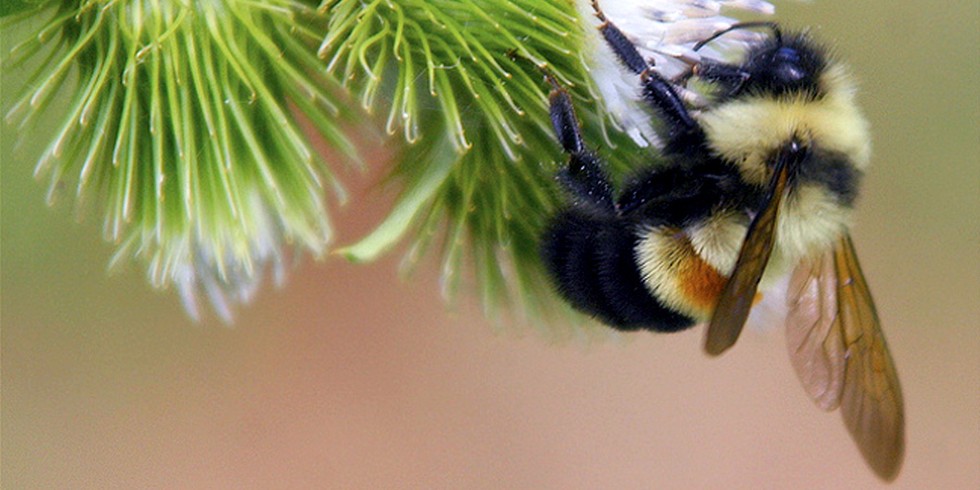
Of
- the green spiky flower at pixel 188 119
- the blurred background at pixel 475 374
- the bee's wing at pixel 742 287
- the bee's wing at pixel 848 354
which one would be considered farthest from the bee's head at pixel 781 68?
the blurred background at pixel 475 374

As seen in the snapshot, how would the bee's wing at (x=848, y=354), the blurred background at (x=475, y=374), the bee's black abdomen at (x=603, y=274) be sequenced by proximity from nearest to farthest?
1. the bee's black abdomen at (x=603, y=274)
2. the bee's wing at (x=848, y=354)
3. the blurred background at (x=475, y=374)

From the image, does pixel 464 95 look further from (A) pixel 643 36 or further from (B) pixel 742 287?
(B) pixel 742 287

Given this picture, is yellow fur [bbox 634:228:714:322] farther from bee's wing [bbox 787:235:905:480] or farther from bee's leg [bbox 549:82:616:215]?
bee's wing [bbox 787:235:905:480]

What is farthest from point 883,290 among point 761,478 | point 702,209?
point 702,209

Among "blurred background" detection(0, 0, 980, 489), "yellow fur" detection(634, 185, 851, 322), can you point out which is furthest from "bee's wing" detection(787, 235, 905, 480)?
"blurred background" detection(0, 0, 980, 489)

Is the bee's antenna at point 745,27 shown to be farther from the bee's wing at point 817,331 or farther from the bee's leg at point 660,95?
the bee's wing at point 817,331

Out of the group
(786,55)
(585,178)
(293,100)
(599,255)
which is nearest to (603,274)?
(599,255)
